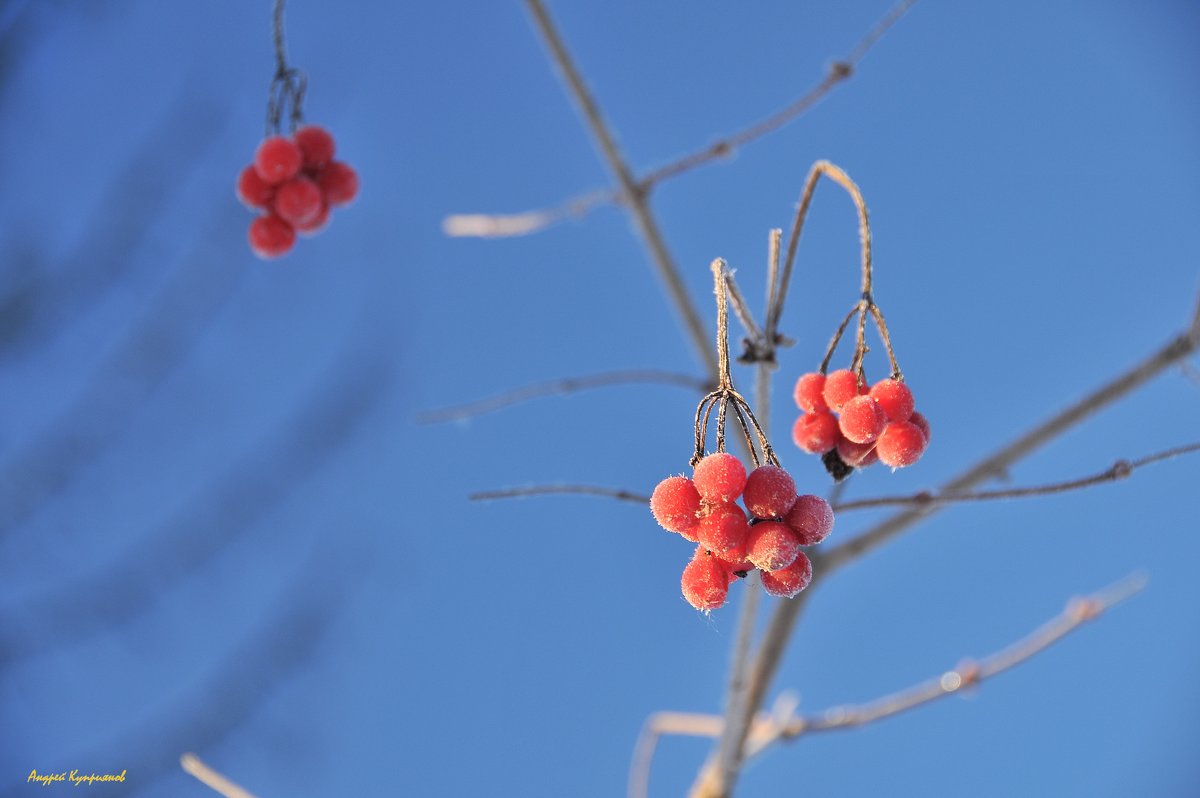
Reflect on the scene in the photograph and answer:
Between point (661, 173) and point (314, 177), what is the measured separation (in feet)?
2.25

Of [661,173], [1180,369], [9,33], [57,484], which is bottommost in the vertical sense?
[1180,369]

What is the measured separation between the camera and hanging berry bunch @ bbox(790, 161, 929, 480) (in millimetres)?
946

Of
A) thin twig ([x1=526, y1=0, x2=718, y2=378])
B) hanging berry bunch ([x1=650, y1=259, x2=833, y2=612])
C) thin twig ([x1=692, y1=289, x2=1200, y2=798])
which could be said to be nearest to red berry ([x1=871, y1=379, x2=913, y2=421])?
hanging berry bunch ([x1=650, y1=259, x2=833, y2=612])

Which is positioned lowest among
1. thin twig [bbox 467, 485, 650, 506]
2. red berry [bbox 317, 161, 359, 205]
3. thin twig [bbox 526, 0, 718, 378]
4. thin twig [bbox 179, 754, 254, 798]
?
thin twig [bbox 179, 754, 254, 798]

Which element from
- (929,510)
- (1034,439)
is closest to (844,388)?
(929,510)

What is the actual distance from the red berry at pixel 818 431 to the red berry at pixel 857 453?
0.04 feet

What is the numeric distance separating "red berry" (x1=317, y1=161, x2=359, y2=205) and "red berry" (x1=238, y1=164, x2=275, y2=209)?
9 centimetres

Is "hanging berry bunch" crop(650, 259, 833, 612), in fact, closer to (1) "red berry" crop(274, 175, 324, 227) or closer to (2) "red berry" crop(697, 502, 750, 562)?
(2) "red berry" crop(697, 502, 750, 562)

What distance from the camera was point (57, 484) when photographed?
3.44m

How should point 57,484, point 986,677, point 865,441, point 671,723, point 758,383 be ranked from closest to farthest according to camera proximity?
point 865,441
point 758,383
point 986,677
point 671,723
point 57,484

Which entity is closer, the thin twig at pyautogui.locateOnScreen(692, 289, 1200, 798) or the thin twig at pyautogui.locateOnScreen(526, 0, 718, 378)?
the thin twig at pyautogui.locateOnScreen(692, 289, 1200, 798)

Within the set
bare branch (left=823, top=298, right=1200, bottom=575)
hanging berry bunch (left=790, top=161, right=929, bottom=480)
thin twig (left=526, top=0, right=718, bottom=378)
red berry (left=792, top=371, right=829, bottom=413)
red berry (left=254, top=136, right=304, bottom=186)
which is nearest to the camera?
hanging berry bunch (left=790, top=161, right=929, bottom=480)

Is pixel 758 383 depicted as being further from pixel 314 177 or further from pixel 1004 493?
pixel 314 177

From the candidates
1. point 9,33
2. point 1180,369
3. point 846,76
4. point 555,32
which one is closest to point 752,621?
point 1180,369
